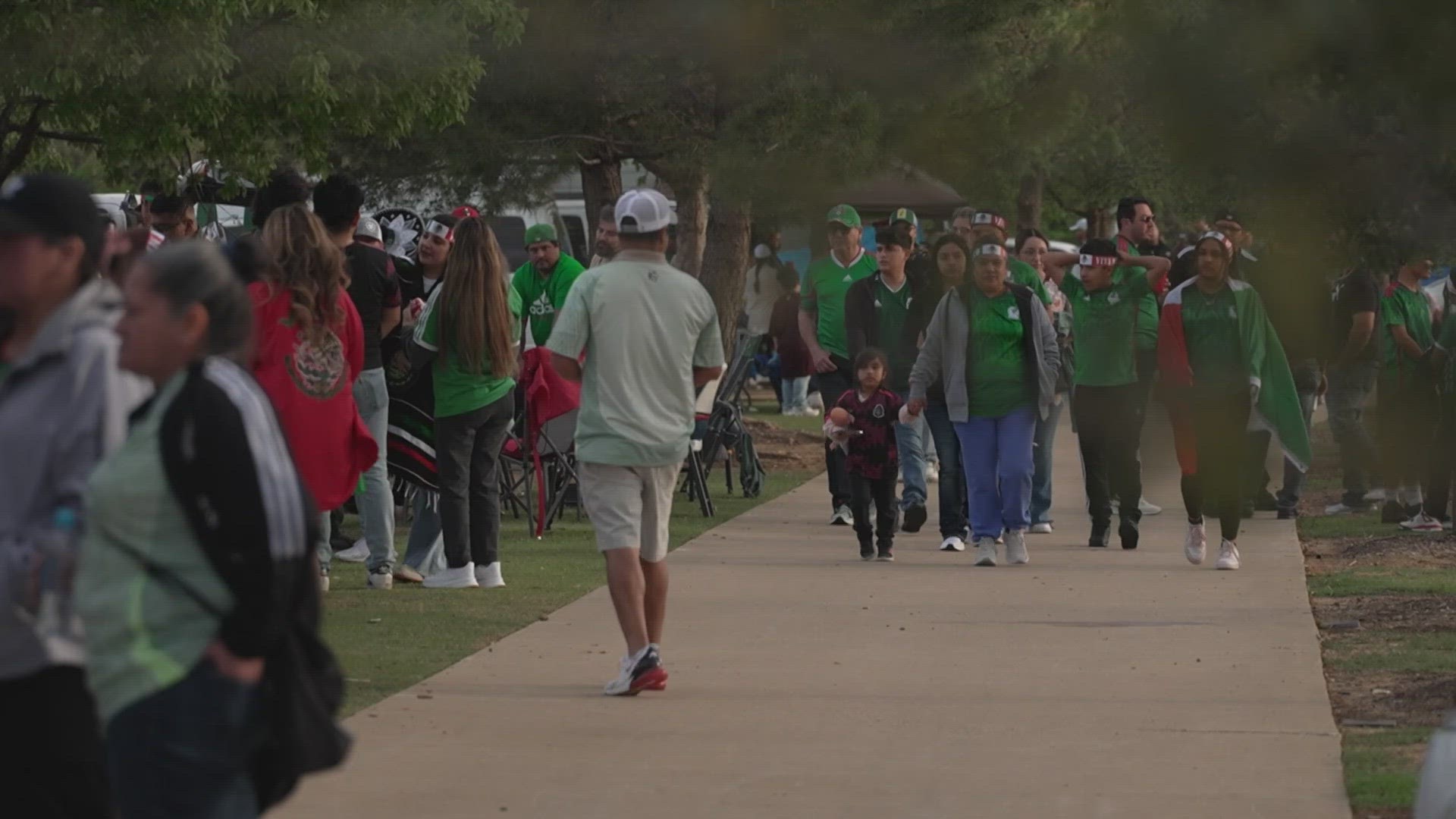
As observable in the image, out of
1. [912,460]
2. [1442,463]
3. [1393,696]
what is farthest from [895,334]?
[1393,696]

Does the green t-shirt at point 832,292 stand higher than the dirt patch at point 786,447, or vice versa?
the green t-shirt at point 832,292

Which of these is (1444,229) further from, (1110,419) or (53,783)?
(1110,419)

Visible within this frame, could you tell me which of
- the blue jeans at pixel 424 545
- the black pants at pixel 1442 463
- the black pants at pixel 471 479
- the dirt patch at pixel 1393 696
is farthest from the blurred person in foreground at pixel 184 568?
the blue jeans at pixel 424 545

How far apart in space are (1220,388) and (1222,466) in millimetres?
484

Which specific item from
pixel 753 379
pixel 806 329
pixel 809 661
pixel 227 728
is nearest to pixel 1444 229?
pixel 227 728

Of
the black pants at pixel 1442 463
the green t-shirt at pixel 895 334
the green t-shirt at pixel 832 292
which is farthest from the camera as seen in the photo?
the green t-shirt at pixel 832 292

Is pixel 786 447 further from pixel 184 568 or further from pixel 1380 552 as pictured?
pixel 184 568

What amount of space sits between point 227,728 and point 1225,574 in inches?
358

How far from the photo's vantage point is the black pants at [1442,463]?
9.99m

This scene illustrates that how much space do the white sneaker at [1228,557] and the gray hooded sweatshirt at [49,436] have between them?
9163 mm

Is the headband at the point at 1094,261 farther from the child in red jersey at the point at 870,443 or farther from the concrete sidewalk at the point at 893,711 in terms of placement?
the concrete sidewalk at the point at 893,711

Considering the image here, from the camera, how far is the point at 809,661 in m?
9.32

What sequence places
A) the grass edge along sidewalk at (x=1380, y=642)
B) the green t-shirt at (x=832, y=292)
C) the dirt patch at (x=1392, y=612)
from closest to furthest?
the grass edge along sidewalk at (x=1380, y=642) < the dirt patch at (x=1392, y=612) < the green t-shirt at (x=832, y=292)

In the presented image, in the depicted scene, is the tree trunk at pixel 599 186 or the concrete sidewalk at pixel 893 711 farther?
the tree trunk at pixel 599 186
